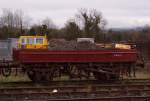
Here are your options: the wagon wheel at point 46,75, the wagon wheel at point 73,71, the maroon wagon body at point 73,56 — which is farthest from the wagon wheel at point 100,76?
the wagon wheel at point 46,75

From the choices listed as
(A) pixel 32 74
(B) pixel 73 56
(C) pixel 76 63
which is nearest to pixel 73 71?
(C) pixel 76 63

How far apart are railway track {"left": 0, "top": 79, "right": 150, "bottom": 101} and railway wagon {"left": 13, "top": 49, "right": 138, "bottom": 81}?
2.60 m

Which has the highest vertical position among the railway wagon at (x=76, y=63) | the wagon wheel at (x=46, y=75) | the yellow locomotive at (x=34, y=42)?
the yellow locomotive at (x=34, y=42)

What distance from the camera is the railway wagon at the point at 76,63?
64.0 ft

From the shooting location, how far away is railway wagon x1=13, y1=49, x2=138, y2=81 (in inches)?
768

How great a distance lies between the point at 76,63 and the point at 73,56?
0.47 m

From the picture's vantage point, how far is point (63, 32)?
58.8 m

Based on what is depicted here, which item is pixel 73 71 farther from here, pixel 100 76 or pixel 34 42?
pixel 34 42

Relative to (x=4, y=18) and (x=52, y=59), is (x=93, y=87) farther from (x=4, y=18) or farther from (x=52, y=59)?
(x=4, y=18)

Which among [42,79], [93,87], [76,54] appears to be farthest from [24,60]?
[93,87]

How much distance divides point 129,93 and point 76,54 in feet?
14.8

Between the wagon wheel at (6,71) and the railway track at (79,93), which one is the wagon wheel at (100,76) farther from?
the wagon wheel at (6,71)

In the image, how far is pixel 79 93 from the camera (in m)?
15.7

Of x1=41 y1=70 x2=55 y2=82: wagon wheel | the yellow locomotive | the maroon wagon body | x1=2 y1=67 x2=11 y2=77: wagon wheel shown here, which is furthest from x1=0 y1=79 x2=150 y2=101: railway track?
the yellow locomotive
